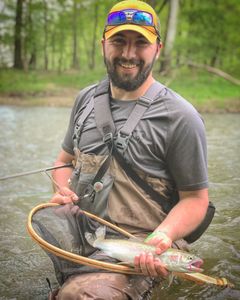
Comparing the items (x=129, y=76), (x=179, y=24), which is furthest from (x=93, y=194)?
(x=179, y=24)

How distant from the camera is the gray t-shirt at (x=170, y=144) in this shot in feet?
10.9

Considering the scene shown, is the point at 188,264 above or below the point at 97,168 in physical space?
below

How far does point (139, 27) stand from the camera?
346 cm

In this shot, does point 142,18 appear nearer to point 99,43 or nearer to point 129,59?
point 129,59

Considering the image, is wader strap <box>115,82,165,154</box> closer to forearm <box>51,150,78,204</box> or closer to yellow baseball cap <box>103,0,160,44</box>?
yellow baseball cap <box>103,0,160,44</box>

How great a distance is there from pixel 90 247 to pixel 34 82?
24.0 m

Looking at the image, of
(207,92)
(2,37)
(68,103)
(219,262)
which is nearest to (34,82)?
(68,103)

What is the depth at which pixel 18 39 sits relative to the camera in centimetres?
3198

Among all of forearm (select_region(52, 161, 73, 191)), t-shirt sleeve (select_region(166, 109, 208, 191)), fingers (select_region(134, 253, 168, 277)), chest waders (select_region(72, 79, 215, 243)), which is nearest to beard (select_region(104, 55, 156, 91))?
chest waders (select_region(72, 79, 215, 243))

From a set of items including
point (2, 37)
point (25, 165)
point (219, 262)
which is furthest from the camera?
point (2, 37)

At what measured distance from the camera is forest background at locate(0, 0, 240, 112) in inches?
886

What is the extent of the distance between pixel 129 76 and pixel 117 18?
0.49 m

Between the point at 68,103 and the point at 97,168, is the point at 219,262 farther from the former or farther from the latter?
Answer: the point at 68,103

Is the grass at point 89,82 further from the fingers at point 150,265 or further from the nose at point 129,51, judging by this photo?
the fingers at point 150,265
